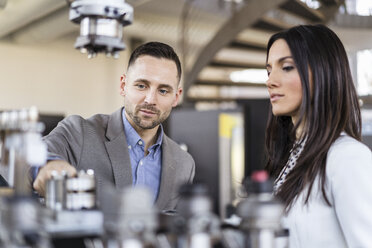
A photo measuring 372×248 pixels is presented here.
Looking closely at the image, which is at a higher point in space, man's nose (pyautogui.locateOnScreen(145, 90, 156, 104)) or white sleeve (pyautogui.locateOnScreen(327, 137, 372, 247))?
man's nose (pyautogui.locateOnScreen(145, 90, 156, 104))

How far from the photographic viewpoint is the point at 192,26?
802 cm

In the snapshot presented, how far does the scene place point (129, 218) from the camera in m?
0.71

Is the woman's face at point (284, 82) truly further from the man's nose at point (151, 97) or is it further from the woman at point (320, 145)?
the man's nose at point (151, 97)

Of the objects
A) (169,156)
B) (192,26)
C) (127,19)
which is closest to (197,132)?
(169,156)

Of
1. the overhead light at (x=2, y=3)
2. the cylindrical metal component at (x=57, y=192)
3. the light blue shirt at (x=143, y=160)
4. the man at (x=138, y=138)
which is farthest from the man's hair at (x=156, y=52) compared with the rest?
the overhead light at (x=2, y=3)

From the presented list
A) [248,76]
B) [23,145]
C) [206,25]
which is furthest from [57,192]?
[248,76]

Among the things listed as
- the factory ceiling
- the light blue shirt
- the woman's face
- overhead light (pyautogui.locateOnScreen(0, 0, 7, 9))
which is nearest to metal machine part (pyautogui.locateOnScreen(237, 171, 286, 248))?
the woman's face

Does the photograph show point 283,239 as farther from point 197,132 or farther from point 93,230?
point 197,132

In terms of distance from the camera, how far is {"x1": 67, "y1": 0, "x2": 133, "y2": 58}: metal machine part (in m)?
1.13

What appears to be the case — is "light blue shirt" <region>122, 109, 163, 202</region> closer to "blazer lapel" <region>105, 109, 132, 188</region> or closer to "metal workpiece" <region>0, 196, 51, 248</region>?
"blazer lapel" <region>105, 109, 132, 188</region>

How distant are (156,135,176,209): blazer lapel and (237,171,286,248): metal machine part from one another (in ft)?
3.64

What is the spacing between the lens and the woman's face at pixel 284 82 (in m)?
1.41

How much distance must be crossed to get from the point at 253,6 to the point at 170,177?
402cm

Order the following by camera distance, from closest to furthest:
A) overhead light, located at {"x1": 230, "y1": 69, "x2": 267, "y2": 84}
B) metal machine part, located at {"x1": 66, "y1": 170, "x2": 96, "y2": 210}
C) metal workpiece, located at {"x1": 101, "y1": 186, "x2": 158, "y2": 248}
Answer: metal workpiece, located at {"x1": 101, "y1": 186, "x2": 158, "y2": 248}
metal machine part, located at {"x1": 66, "y1": 170, "x2": 96, "y2": 210}
overhead light, located at {"x1": 230, "y1": 69, "x2": 267, "y2": 84}
